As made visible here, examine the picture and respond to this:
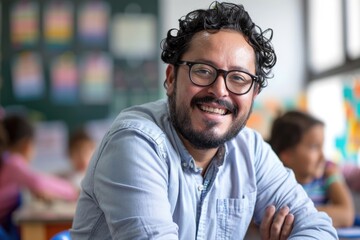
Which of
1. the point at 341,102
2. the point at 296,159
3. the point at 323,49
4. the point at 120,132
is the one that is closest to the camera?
the point at 120,132

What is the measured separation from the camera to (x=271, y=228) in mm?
1753

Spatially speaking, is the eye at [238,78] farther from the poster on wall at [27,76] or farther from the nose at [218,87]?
the poster on wall at [27,76]

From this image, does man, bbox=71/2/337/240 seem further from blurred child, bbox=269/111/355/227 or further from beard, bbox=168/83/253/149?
blurred child, bbox=269/111/355/227

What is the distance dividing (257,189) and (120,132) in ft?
1.58

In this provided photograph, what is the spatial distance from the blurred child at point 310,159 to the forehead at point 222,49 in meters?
1.43

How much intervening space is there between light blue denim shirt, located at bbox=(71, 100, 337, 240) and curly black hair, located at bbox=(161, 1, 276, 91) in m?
0.17

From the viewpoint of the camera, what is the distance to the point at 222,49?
5.16 ft

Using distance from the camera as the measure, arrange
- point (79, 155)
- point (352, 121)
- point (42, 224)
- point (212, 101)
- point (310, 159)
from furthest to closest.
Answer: point (79, 155)
point (352, 121)
point (42, 224)
point (310, 159)
point (212, 101)

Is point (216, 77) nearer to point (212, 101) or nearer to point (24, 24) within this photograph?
point (212, 101)

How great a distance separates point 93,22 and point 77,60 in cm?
37

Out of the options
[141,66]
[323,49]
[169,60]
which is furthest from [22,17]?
[169,60]

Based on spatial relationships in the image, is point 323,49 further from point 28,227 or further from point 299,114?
point 28,227

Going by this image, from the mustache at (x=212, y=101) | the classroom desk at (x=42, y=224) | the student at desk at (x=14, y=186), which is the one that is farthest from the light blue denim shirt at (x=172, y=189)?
the student at desk at (x=14, y=186)

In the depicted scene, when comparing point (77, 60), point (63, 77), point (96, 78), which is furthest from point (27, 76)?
point (96, 78)
